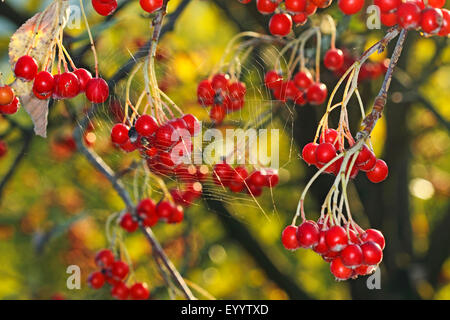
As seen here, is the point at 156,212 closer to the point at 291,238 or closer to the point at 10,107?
the point at 10,107

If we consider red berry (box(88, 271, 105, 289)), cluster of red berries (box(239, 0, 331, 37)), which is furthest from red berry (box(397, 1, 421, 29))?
red berry (box(88, 271, 105, 289))

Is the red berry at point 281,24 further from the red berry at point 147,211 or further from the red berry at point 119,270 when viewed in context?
the red berry at point 119,270

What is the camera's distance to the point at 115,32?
3.81 meters

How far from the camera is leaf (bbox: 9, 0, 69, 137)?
1.39 metres

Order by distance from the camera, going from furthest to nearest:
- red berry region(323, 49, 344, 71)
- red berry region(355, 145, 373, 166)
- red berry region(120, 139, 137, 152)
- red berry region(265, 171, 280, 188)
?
red berry region(265, 171, 280, 188), red berry region(323, 49, 344, 71), red berry region(120, 139, 137, 152), red berry region(355, 145, 373, 166)

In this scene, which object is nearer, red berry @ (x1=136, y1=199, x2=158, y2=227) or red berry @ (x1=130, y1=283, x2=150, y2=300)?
red berry @ (x1=136, y1=199, x2=158, y2=227)

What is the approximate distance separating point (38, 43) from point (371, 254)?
3.41 ft

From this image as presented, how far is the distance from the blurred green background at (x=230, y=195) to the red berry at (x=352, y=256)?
1.05 metres

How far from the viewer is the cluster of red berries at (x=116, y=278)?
2.49 m

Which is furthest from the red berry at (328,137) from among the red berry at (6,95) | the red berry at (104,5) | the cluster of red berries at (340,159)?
the red berry at (6,95)

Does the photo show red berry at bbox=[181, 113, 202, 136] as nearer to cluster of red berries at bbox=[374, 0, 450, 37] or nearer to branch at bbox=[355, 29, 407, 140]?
branch at bbox=[355, 29, 407, 140]

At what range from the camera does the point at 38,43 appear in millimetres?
1524

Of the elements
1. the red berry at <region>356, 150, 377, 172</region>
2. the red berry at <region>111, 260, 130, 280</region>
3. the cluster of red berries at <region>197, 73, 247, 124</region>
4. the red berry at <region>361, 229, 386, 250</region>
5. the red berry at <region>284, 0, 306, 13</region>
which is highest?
the cluster of red berries at <region>197, 73, 247, 124</region>
